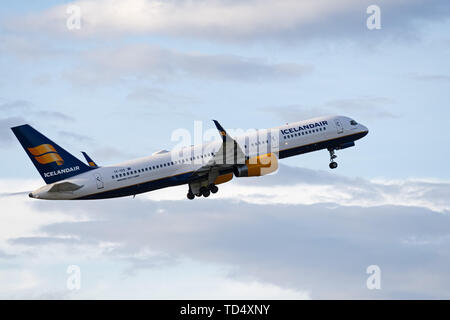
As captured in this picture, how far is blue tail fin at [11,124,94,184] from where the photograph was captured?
7119 centimetres

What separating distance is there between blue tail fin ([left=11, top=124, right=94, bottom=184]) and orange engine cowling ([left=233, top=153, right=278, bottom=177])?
57.3ft

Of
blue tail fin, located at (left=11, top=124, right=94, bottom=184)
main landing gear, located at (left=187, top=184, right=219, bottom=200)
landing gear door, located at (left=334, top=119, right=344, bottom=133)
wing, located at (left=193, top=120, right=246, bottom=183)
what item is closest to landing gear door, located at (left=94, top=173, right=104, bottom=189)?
blue tail fin, located at (left=11, top=124, right=94, bottom=184)

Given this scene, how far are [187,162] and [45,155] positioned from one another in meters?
14.7

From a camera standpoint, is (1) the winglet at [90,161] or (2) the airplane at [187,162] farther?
(1) the winglet at [90,161]

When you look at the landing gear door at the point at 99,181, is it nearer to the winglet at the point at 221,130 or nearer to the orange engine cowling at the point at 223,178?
the orange engine cowling at the point at 223,178

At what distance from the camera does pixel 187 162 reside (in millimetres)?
76438

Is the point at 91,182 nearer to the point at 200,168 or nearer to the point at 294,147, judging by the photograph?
the point at 200,168

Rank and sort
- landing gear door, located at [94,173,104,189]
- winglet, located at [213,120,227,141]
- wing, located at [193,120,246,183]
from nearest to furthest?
winglet, located at [213,120,227,141]
landing gear door, located at [94,173,104,189]
wing, located at [193,120,246,183]

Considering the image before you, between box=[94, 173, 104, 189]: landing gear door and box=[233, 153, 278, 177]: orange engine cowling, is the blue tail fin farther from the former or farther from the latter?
box=[233, 153, 278, 177]: orange engine cowling

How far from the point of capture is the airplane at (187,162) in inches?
2825

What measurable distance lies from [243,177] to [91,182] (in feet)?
52.3

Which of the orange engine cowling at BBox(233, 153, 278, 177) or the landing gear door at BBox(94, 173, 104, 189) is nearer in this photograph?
the landing gear door at BBox(94, 173, 104, 189)

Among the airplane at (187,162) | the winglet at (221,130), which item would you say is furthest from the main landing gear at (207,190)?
the winglet at (221,130)

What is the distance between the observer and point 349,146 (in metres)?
84.9
